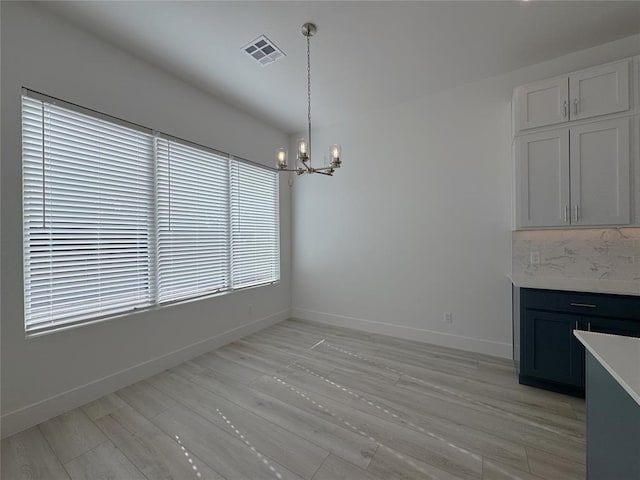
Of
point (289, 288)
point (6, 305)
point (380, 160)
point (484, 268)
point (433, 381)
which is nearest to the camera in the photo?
point (6, 305)

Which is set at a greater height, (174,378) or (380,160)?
(380,160)

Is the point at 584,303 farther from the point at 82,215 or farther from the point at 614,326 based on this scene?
the point at 82,215

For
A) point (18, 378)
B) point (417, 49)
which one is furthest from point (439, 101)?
point (18, 378)

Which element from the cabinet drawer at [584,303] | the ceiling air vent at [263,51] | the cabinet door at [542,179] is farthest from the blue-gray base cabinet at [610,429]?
the ceiling air vent at [263,51]

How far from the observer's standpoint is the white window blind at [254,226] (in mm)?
3793

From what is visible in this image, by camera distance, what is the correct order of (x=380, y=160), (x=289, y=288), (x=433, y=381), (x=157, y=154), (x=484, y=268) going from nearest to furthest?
(x=433, y=381) → (x=157, y=154) → (x=484, y=268) → (x=380, y=160) → (x=289, y=288)

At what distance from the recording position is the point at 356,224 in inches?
161

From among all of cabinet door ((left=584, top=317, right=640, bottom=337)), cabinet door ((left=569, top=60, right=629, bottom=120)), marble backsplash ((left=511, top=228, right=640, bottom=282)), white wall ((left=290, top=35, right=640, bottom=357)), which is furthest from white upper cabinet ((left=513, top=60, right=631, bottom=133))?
cabinet door ((left=584, top=317, right=640, bottom=337))

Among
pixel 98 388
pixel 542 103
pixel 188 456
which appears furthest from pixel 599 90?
pixel 98 388

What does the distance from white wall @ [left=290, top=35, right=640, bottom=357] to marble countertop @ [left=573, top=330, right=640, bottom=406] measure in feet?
6.64

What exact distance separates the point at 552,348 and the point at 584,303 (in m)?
0.47

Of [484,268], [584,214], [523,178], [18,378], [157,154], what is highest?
[157,154]

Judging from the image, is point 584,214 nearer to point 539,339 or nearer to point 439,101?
point 539,339

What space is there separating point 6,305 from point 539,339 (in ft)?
14.2
